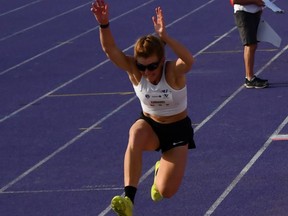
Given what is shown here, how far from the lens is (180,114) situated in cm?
869

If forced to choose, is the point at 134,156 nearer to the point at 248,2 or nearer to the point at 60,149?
the point at 60,149

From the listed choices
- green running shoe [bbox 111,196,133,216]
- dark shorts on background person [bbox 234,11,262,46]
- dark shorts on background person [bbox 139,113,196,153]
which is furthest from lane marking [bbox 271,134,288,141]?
green running shoe [bbox 111,196,133,216]

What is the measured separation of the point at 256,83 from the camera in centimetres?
1372

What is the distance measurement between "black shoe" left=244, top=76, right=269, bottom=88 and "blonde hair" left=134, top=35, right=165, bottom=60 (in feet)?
18.0

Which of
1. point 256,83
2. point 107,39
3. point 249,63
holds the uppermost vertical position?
point 107,39

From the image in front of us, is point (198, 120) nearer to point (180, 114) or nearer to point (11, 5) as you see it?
point (180, 114)

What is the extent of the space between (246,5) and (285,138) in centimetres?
294

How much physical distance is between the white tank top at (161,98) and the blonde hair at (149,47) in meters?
0.20

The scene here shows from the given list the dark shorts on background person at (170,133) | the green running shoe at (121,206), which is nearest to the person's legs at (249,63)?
the dark shorts on background person at (170,133)

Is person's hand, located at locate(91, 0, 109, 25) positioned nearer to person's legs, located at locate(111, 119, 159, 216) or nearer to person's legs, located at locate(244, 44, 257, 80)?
person's legs, located at locate(111, 119, 159, 216)

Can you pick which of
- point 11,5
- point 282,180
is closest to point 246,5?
point 282,180

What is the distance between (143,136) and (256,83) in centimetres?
549

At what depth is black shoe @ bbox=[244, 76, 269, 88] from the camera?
13.7 meters

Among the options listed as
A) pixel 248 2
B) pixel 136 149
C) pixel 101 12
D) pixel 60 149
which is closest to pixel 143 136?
pixel 136 149
